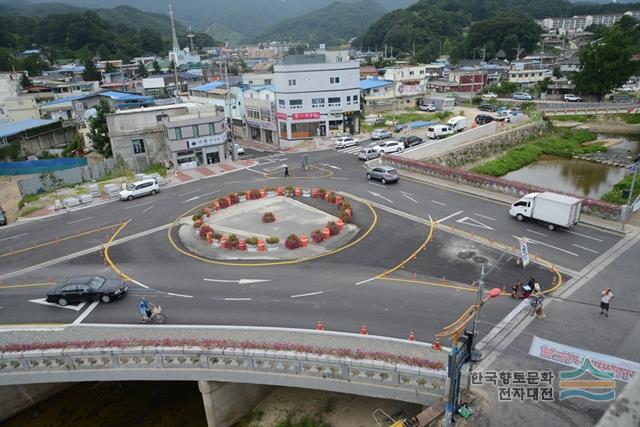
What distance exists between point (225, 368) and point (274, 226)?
16.6 meters

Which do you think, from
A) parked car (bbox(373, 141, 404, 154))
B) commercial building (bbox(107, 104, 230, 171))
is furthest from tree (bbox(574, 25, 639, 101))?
commercial building (bbox(107, 104, 230, 171))

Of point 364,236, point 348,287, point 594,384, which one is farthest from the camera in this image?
point 364,236

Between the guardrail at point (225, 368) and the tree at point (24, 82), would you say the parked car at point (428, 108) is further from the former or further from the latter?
the tree at point (24, 82)

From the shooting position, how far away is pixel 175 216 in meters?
37.6

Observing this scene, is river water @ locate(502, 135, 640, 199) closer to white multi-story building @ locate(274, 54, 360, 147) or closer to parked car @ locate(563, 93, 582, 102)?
parked car @ locate(563, 93, 582, 102)

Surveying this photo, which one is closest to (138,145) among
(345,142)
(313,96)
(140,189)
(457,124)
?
(140,189)

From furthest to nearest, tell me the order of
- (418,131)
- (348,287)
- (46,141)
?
Answer: (46,141) → (418,131) → (348,287)

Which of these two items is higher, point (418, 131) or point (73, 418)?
point (418, 131)

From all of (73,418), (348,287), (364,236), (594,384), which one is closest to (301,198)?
(364,236)

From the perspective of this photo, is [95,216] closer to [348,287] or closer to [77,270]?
[77,270]

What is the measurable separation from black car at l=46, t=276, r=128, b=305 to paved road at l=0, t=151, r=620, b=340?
50 cm

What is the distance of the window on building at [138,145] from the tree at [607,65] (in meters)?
82.5

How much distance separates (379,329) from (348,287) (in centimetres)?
443

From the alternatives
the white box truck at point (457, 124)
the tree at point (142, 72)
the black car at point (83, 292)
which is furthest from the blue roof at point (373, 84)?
the tree at point (142, 72)
